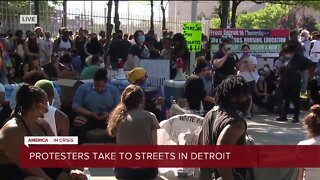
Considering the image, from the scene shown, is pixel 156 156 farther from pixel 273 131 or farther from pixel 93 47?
pixel 93 47

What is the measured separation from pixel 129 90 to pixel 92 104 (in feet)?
8.63

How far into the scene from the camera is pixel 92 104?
962 cm

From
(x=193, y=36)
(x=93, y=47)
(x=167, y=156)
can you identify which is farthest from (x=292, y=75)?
(x=167, y=156)

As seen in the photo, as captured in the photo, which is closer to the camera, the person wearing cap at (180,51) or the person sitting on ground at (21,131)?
the person sitting on ground at (21,131)

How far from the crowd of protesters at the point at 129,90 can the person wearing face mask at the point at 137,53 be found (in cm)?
2

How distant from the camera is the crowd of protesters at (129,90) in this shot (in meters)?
5.04

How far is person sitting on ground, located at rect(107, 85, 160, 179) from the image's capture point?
6.98 metres

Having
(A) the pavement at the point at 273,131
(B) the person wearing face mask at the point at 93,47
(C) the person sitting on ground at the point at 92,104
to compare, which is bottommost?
(A) the pavement at the point at 273,131

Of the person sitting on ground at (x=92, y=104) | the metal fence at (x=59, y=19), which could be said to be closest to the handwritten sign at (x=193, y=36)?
the person sitting on ground at (x=92, y=104)

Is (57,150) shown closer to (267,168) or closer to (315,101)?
(267,168)

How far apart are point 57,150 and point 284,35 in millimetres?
12434

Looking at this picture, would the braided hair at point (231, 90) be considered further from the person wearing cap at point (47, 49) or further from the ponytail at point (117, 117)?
the person wearing cap at point (47, 49)

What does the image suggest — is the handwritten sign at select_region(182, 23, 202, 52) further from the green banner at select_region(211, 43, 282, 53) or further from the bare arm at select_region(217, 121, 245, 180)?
the bare arm at select_region(217, 121, 245, 180)

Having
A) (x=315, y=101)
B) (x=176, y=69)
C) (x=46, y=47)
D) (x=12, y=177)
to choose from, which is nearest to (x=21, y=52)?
(x=46, y=47)
